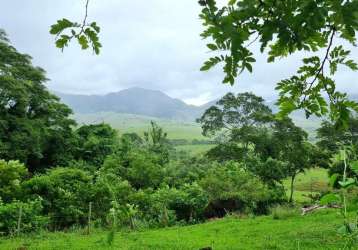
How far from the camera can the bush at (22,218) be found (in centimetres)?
1637

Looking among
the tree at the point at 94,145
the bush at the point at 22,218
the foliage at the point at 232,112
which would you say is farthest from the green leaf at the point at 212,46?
the foliage at the point at 232,112

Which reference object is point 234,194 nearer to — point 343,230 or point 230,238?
point 230,238

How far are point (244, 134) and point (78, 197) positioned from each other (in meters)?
16.2

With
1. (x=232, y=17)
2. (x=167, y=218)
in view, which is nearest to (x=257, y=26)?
(x=232, y=17)

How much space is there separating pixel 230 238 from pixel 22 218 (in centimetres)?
835

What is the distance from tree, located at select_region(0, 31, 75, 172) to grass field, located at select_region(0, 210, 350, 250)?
13.7 meters

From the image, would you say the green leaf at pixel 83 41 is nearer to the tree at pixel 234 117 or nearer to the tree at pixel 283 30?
the tree at pixel 283 30

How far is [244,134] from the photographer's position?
32.9 m

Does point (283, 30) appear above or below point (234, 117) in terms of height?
below

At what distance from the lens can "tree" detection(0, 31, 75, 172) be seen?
28359 millimetres

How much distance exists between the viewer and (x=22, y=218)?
1673cm

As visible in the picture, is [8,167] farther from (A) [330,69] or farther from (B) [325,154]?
(B) [325,154]

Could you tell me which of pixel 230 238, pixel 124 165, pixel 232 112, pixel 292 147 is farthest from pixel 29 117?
pixel 230 238

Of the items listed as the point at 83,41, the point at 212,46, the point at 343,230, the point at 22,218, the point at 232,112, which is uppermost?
the point at 232,112
